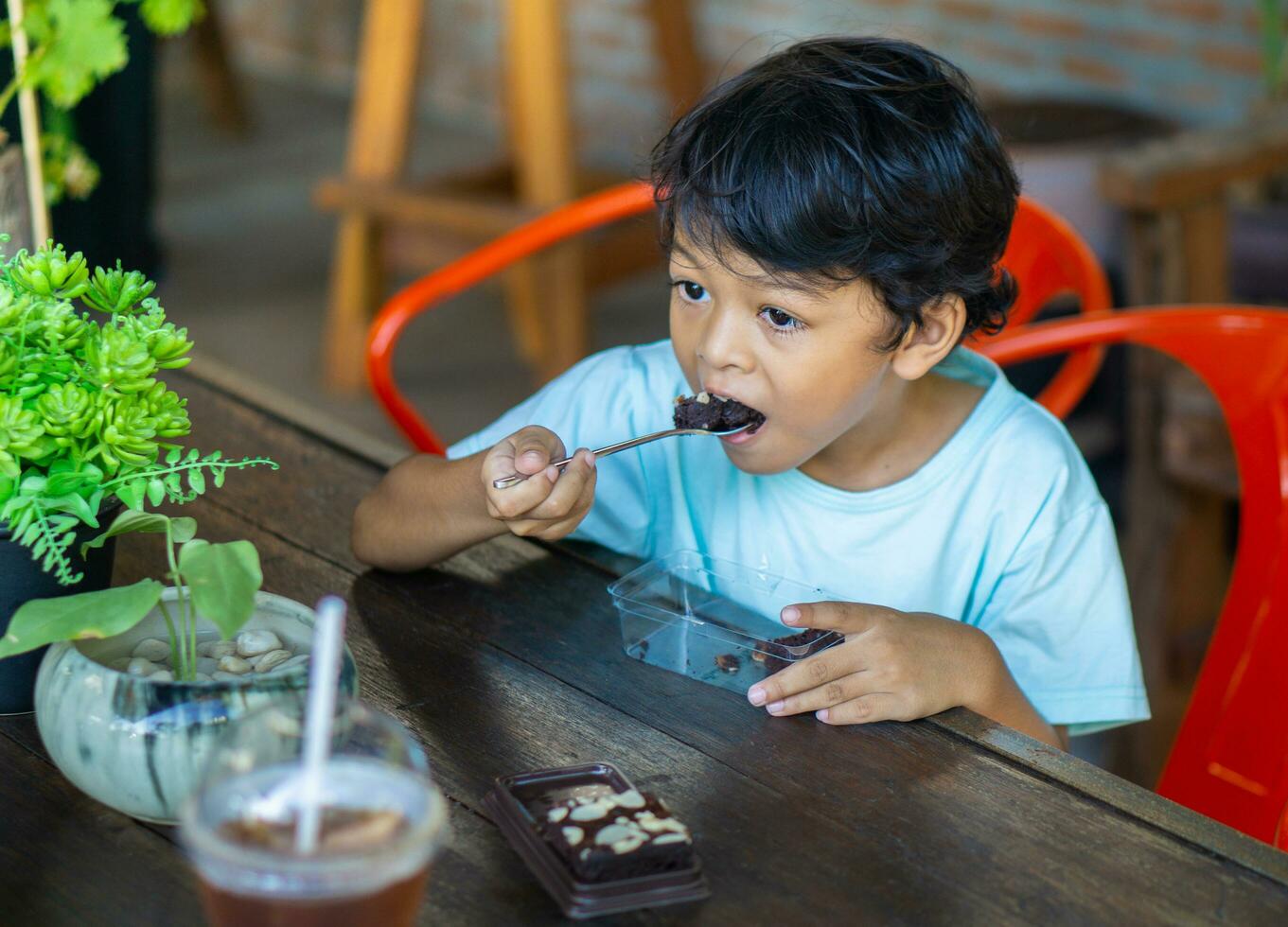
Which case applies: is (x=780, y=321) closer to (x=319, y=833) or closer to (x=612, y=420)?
(x=612, y=420)

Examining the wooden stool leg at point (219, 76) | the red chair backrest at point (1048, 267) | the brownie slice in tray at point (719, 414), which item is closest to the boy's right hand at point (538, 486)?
the brownie slice in tray at point (719, 414)

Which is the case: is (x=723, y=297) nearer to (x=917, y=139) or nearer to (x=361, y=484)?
(x=917, y=139)

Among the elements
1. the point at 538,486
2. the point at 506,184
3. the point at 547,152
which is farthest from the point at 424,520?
the point at 506,184

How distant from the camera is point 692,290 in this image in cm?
113

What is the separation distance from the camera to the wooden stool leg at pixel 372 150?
298 centimetres

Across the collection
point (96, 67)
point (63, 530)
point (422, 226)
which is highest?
point (96, 67)

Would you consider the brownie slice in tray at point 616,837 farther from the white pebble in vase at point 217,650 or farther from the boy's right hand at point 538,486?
the boy's right hand at point 538,486

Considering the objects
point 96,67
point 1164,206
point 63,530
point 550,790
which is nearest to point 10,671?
point 63,530

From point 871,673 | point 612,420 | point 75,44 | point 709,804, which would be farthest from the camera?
point 612,420

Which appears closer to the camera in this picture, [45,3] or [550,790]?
[550,790]

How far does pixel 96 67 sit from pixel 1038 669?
84cm

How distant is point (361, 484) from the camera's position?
1224 mm

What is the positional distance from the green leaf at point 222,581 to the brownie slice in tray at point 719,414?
46cm

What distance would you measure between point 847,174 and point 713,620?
1.07 ft
